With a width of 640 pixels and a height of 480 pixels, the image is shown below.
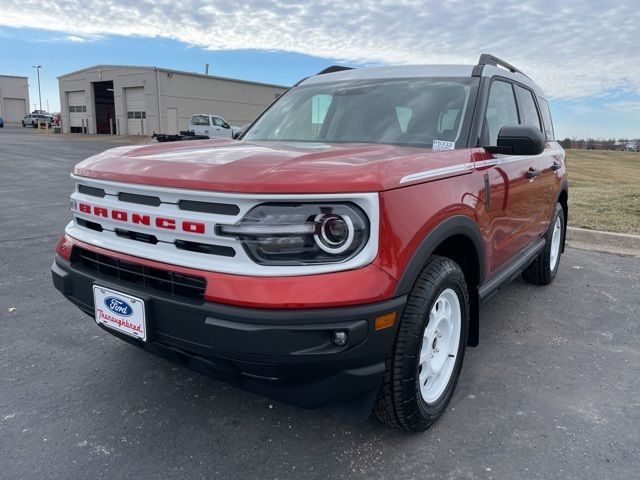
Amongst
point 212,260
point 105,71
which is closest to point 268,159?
point 212,260

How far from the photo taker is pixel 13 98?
243 feet

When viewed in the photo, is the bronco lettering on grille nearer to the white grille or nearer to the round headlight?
the white grille

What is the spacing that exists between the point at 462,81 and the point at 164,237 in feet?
7.38

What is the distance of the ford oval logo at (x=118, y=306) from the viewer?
229 cm

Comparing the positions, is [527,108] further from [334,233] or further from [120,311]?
[120,311]

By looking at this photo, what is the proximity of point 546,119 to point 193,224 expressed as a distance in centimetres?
425

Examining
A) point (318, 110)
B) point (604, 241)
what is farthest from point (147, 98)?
point (318, 110)

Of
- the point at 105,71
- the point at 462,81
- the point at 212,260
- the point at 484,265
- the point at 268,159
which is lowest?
the point at 484,265

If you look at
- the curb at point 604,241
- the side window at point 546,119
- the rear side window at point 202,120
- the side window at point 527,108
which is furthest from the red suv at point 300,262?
the rear side window at point 202,120

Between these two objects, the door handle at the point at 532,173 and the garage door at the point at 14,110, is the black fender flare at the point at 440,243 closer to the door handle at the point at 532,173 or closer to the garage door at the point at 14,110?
the door handle at the point at 532,173

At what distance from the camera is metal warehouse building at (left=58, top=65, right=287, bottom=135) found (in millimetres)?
37750

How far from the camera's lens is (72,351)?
11.3 feet

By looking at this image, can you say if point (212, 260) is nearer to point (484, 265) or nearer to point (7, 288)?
point (484, 265)

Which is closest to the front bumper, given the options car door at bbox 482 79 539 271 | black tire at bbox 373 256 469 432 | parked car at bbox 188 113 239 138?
black tire at bbox 373 256 469 432
